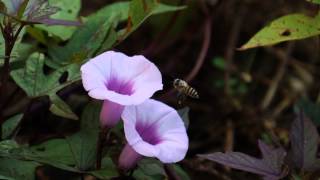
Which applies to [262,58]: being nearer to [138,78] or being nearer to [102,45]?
[102,45]

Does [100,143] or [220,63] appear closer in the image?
[100,143]

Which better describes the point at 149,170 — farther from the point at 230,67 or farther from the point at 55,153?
the point at 230,67

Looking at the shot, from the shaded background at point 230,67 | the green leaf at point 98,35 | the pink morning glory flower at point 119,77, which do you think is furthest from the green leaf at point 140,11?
the shaded background at point 230,67

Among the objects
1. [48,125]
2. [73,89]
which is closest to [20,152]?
[73,89]

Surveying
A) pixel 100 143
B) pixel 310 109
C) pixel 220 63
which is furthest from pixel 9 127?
pixel 220 63

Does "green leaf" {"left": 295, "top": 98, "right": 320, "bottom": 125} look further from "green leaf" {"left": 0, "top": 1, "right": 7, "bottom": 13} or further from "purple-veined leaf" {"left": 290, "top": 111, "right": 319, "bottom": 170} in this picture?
"green leaf" {"left": 0, "top": 1, "right": 7, "bottom": 13}

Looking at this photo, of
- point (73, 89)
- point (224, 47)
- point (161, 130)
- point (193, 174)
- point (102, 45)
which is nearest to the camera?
point (161, 130)

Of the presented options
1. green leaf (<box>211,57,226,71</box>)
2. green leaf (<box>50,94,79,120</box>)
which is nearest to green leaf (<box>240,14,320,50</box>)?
green leaf (<box>50,94,79,120</box>)
